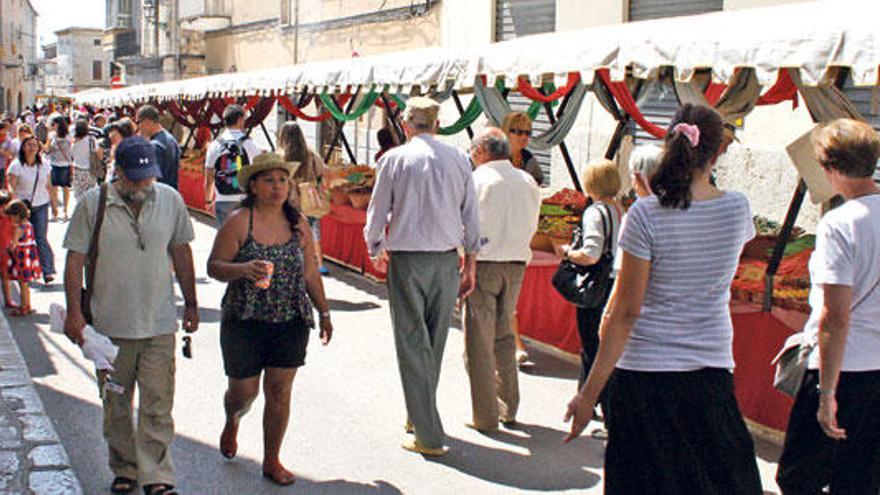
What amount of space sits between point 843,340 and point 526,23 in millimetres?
14834

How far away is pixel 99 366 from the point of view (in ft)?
14.8

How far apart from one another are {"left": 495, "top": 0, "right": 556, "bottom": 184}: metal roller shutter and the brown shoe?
11.4 meters

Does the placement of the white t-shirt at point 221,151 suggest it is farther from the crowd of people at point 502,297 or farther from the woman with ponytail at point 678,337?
the woman with ponytail at point 678,337

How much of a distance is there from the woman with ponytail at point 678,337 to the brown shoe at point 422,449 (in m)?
2.26

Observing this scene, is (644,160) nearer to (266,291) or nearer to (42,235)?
(266,291)

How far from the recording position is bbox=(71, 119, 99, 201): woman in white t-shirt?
14297 mm

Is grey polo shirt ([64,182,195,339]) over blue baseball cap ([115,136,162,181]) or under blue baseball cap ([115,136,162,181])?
under

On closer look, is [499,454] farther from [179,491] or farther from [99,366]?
[99,366]

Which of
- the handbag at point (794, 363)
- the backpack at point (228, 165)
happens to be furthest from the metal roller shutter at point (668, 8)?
the handbag at point (794, 363)

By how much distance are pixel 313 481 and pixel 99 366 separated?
4.04 feet

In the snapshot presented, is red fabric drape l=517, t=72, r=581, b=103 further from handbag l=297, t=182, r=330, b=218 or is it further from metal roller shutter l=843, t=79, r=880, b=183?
metal roller shutter l=843, t=79, r=880, b=183

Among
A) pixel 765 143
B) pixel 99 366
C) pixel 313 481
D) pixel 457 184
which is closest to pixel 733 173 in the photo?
pixel 765 143

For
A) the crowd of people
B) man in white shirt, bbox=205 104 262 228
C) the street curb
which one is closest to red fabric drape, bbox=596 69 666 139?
the crowd of people

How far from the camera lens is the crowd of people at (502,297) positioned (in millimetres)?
3275
